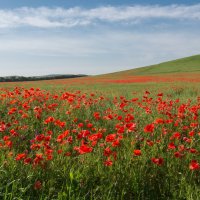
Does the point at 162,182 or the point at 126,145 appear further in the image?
the point at 126,145

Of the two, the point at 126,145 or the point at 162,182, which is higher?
the point at 126,145

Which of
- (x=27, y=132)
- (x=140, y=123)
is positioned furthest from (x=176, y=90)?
(x=27, y=132)

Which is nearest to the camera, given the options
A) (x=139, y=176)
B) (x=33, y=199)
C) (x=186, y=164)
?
(x=33, y=199)

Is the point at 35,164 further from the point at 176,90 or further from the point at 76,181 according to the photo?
the point at 176,90

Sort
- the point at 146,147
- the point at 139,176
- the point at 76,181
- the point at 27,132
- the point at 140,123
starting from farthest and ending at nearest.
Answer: the point at 140,123, the point at 27,132, the point at 146,147, the point at 139,176, the point at 76,181

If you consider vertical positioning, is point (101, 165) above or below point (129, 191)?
above

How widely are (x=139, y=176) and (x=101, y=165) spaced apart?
0.49m

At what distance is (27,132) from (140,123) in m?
2.44

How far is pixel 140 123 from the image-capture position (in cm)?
773

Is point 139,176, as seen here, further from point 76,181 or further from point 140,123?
point 140,123

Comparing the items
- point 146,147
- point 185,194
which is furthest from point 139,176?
point 146,147

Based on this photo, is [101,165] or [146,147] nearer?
[101,165]

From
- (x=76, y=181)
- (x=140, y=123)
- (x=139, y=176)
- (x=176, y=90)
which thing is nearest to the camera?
(x=76, y=181)

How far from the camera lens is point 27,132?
6863mm
